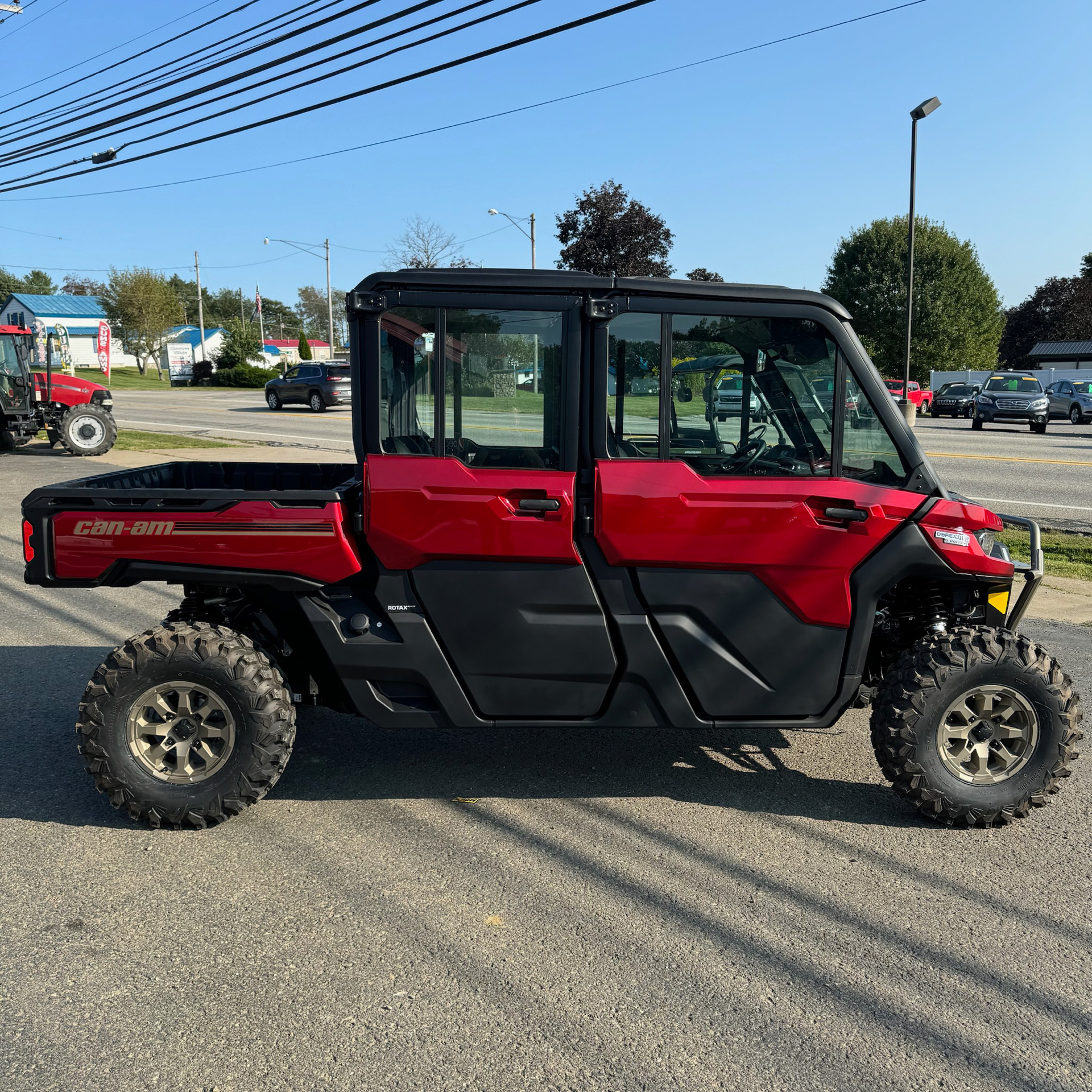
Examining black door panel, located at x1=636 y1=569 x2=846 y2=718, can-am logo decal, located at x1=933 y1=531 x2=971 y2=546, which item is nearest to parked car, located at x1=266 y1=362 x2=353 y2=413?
black door panel, located at x1=636 y1=569 x2=846 y2=718

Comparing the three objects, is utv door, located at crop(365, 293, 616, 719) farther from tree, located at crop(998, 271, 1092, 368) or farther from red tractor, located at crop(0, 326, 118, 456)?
tree, located at crop(998, 271, 1092, 368)

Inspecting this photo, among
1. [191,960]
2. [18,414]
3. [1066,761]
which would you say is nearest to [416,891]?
[191,960]

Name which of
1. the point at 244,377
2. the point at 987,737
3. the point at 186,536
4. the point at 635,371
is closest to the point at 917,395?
the point at 987,737

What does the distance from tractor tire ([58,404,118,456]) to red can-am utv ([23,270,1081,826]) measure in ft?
54.2

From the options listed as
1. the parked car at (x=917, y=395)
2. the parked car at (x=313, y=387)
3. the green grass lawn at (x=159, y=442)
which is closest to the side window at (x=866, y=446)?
the green grass lawn at (x=159, y=442)

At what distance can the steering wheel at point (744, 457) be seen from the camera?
4059 mm

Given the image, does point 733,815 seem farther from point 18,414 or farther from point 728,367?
point 18,414

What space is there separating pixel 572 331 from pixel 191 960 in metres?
2.55

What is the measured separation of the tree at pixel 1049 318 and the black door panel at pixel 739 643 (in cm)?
8404

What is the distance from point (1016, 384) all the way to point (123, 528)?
32687mm

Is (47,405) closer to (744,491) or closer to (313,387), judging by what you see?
(313,387)

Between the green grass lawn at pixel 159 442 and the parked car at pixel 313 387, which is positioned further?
the parked car at pixel 313 387

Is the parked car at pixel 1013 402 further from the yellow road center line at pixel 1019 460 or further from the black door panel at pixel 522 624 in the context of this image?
the black door panel at pixel 522 624

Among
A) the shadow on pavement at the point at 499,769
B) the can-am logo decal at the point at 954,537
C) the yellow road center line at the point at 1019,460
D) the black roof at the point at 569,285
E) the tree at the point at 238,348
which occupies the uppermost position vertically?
the tree at the point at 238,348
